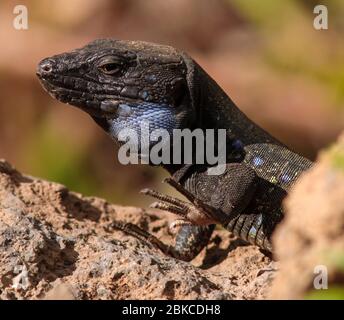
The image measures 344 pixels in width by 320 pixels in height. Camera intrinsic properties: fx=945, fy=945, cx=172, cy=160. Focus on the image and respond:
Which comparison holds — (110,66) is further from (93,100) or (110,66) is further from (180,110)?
(180,110)
